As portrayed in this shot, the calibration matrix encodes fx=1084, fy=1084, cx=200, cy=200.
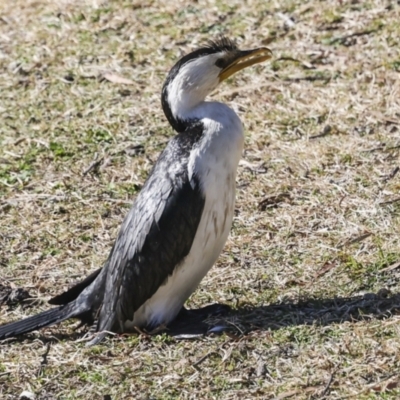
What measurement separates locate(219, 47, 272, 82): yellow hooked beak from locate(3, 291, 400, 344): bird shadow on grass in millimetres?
1377

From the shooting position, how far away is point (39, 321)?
5984mm

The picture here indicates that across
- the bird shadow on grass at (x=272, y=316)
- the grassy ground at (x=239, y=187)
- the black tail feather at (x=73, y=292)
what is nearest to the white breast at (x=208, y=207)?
the bird shadow on grass at (x=272, y=316)

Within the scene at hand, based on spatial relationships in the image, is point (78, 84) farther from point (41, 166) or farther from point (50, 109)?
point (41, 166)

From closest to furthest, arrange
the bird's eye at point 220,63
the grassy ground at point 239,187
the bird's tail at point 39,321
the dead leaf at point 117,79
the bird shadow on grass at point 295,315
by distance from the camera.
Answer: the grassy ground at point 239,187 < the bird shadow on grass at point 295,315 < the bird's tail at point 39,321 < the bird's eye at point 220,63 < the dead leaf at point 117,79

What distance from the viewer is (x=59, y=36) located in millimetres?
9992

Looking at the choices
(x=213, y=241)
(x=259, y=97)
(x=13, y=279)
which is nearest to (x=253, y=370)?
(x=213, y=241)

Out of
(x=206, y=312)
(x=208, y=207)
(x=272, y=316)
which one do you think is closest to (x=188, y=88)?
(x=208, y=207)

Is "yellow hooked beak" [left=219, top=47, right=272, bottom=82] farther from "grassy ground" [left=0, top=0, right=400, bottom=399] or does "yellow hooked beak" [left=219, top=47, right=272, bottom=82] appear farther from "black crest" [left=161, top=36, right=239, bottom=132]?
"grassy ground" [left=0, top=0, right=400, bottom=399]

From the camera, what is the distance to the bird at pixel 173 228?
5.78 m

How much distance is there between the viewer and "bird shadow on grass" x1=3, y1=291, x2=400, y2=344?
567 centimetres

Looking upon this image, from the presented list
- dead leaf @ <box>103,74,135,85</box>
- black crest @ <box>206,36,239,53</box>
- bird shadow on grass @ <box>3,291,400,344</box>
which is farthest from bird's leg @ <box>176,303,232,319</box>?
dead leaf @ <box>103,74,135,85</box>

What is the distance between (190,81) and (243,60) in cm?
49

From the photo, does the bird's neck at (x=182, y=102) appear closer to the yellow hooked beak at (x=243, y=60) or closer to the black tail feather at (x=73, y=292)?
the yellow hooked beak at (x=243, y=60)

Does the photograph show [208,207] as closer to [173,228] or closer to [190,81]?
[173,228]
